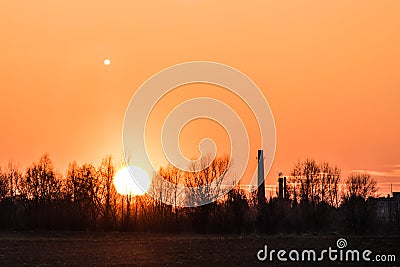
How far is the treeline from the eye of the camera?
10150 cm

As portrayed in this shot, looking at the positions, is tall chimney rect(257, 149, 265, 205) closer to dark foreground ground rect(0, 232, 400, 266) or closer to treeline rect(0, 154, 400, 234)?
treeline rect(0, 154, 400, 234)

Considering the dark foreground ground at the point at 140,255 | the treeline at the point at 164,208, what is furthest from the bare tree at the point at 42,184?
the dark foreground ground at the point at 140,255

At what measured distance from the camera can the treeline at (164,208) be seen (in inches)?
3996

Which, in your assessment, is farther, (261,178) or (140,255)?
(261,178)

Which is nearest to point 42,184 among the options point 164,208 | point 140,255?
point 164,208

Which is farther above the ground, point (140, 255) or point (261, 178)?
point (261, 178)

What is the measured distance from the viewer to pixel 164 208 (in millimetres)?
104938

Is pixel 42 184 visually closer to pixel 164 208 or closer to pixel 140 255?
pixel 164 208

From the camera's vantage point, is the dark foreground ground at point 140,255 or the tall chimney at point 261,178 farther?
the tall chimney at point 261,178

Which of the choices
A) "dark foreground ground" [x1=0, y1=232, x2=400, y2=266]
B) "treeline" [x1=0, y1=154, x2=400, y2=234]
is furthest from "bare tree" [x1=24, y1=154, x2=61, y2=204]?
"dark foreground ground" [x1=0, y1=232, x2=400, y2=266]

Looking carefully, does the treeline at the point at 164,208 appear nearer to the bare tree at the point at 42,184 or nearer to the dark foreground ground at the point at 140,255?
the bare tree at the point at 42,184

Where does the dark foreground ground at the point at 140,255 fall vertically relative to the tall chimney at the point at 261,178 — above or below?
below

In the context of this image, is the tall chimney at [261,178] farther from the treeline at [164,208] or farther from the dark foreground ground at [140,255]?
the dark foreground ground at [140,255]

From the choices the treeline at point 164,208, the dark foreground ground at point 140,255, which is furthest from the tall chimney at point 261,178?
the dark foreground ground at point 140,255
